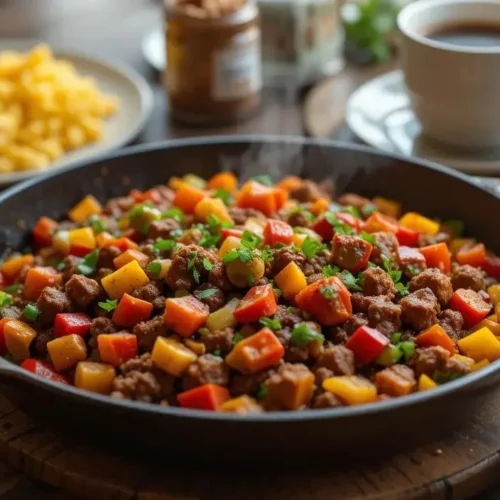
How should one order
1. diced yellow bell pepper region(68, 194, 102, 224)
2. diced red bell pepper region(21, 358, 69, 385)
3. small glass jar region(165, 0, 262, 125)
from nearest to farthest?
1. diced red bell pepper region(21, 358, 69, 385)
2. diced yellow bell pepper region(68, 194, 102, 224)
3. small glass jar region(165, 0, 262, 125)

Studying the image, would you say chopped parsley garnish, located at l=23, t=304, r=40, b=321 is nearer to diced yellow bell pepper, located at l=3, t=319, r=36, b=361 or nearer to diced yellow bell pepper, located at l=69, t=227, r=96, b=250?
diced yellow bell pepper, located at l=3, t=319, r=36, b=361

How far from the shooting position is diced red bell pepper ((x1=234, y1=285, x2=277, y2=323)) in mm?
1970

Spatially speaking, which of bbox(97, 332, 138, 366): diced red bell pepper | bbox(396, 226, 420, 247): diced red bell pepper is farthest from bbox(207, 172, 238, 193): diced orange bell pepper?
bbox(97, 332, 138, 366): diced red bell pepper

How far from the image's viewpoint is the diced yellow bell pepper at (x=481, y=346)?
6.62 ft

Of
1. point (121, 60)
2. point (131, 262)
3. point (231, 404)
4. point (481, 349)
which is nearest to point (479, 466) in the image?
point (481, 349)

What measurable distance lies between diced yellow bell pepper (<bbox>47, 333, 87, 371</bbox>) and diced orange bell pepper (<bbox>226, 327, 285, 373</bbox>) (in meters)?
0.35

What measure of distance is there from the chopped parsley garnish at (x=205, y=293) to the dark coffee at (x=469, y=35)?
5.22 ft

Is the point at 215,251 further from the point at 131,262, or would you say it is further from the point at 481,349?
the point at 481,349

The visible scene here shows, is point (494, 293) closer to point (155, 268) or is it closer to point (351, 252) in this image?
point (351, 252)

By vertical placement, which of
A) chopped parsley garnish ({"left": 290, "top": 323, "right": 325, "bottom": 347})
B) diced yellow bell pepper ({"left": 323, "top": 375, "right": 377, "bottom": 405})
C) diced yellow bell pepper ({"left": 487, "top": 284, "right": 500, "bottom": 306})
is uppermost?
chopped parsley garnish ({"left": 290, "top": 323, "right": 325, "bottom": 347})

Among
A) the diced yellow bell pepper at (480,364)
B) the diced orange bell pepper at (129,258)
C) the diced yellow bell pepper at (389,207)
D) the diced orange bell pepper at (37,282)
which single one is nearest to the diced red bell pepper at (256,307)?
the diced orange bell pepper at (129,258)

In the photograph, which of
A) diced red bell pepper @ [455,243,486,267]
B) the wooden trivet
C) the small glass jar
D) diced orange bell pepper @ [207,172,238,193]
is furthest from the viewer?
the small glass jar

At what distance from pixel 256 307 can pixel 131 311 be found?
0.96ft

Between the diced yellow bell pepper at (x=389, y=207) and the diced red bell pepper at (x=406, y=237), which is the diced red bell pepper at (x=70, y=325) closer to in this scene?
the diced red bell pepper at (x=406, y=237)
